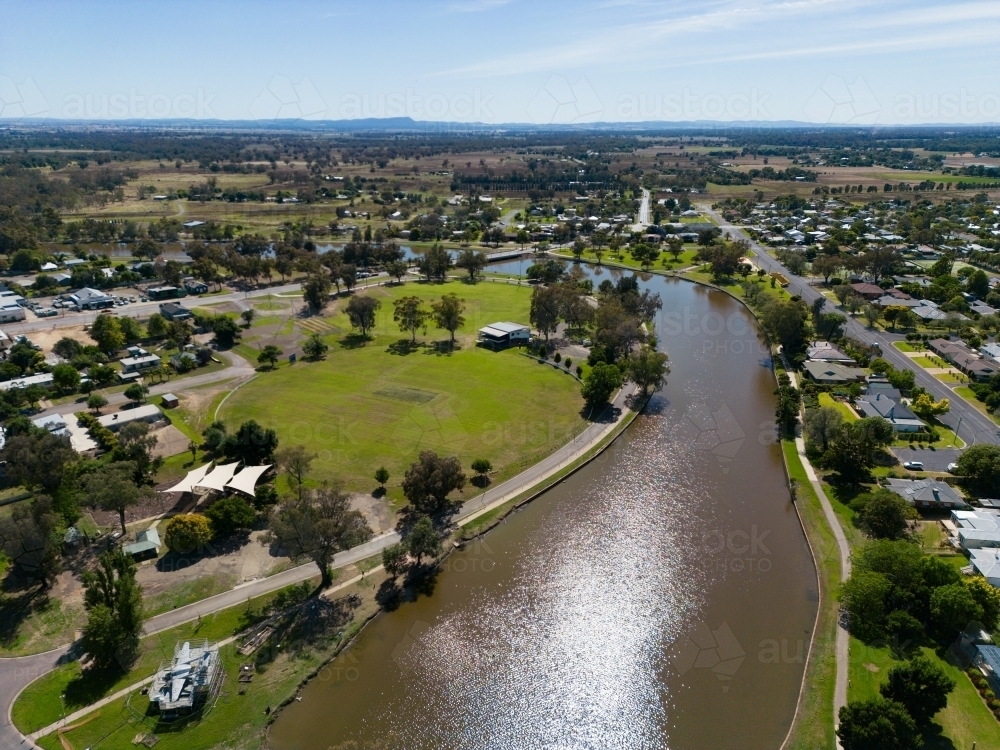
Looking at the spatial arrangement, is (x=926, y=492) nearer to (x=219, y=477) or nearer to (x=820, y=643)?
(x=820, y=643)

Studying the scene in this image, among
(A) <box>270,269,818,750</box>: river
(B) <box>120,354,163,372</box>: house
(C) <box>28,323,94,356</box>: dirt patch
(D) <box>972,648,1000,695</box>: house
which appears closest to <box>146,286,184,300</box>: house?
(C) <box>28,323,94,356</box>: dirt patch

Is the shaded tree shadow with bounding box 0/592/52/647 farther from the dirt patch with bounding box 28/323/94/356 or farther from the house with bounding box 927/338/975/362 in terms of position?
the house with bounding box 927/338/975/362

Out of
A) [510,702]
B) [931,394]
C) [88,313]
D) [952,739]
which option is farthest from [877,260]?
[88,313]

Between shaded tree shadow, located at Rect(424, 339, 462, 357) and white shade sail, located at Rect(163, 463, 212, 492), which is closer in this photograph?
white shade sail, located at Rect(163, 463, 212, 492)

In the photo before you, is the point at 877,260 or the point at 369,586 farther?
the point at 877,260

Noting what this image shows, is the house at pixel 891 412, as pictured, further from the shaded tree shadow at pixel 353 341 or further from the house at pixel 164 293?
the house at pixel 164 293

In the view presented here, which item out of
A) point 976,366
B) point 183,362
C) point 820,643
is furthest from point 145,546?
point 976,366

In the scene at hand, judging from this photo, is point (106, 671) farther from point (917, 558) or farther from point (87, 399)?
point (917, 558)
